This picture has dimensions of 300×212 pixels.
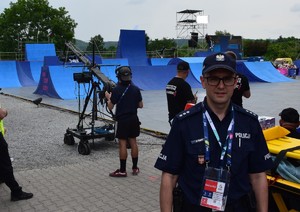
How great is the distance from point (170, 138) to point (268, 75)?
2472 centimetres

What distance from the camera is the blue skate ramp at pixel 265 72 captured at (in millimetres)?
24625

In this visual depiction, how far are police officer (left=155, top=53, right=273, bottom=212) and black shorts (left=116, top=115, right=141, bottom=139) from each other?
337cm

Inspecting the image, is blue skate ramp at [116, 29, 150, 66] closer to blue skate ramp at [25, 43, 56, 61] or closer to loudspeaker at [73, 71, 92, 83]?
blue skate ramp at [25, 43, 56, 61]

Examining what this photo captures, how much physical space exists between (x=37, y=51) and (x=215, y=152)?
28.3 meters

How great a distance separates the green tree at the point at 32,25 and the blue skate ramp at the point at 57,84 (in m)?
38.5

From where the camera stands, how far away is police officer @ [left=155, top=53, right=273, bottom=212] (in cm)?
191

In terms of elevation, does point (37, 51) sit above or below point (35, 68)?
above

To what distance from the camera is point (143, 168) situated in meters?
5.94

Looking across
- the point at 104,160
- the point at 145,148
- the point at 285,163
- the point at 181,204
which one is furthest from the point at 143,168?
the point at 181,204

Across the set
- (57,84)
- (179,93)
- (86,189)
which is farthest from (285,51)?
(86,189)

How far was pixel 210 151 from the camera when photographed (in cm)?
Result: 191

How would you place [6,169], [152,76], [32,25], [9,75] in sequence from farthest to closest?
[32,25]
[9,75]
[152,76]
[6,169]

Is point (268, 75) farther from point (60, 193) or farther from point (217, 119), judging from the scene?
point (217, 119)

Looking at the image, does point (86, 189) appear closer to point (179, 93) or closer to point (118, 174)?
point (118, 174)
